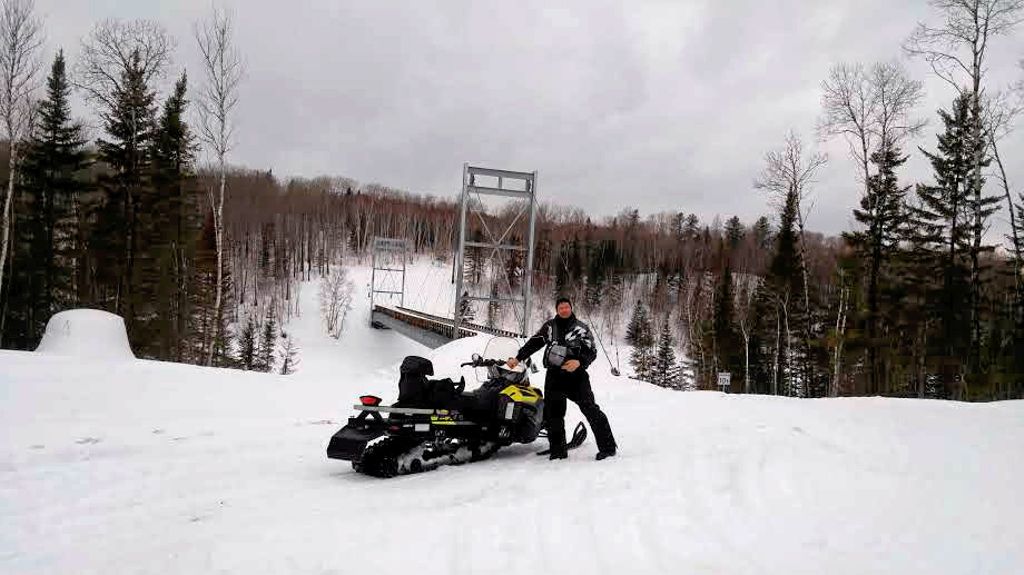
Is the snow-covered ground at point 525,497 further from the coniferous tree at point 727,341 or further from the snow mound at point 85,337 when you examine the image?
the coniferous tree at point 727,341

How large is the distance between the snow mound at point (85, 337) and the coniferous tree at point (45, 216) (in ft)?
48.3

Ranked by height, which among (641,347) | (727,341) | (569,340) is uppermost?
(569,340)

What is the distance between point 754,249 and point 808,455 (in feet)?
220

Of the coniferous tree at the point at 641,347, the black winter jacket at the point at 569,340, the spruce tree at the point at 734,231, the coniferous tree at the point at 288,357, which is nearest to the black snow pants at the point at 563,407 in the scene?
the black winter jacket at the point at 569,340

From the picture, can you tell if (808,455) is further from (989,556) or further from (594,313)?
(594,313)

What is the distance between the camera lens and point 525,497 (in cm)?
416

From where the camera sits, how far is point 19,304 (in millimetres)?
22828

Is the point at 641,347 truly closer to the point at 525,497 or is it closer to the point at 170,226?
the point at 170,226

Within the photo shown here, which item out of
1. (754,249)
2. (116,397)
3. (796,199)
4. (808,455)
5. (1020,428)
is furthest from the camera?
(754,249)

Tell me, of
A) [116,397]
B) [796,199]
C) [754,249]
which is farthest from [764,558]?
[754,249]

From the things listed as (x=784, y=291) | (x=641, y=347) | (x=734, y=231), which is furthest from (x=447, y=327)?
(x=734, y=231)

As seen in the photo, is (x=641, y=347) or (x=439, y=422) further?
(x=641, y=347)

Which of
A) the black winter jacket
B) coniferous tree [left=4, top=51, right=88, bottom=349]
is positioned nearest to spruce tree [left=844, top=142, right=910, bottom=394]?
the black winter jacket

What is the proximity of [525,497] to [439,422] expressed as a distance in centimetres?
144
